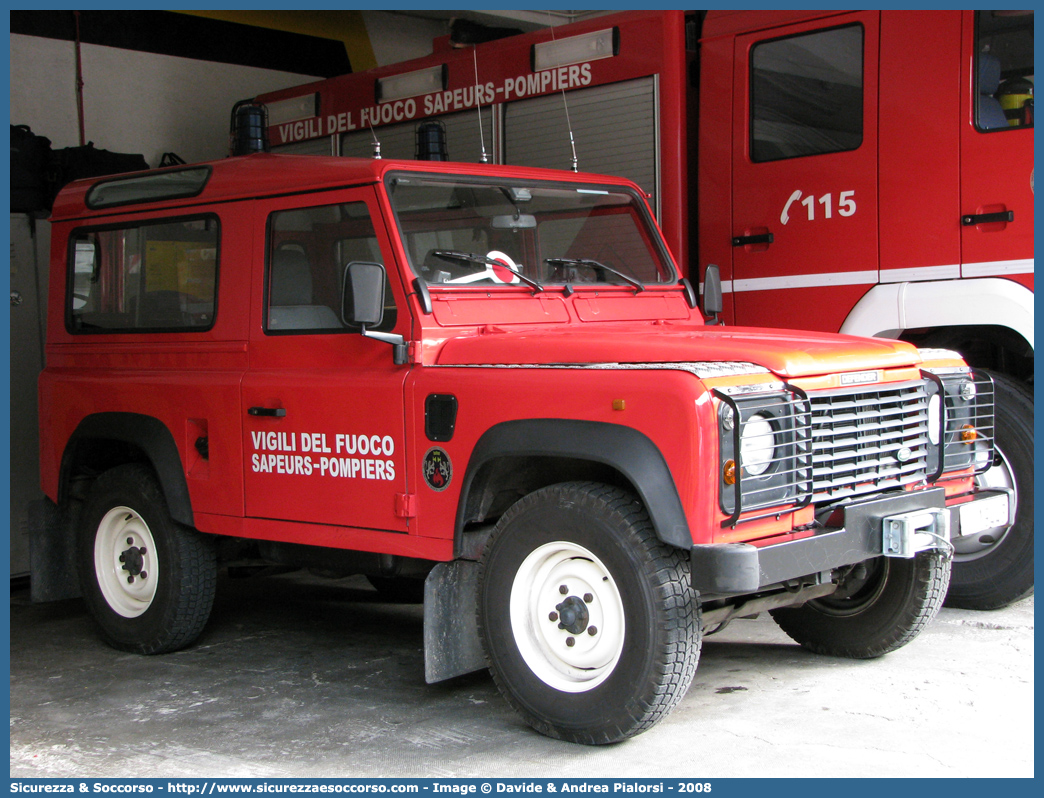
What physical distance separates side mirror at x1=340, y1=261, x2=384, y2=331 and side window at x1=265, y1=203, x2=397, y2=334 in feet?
1.09

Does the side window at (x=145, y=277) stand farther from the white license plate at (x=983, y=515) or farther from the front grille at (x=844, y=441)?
the white license plate at (x=983, y=515)

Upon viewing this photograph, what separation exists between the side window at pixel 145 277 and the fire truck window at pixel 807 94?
109 inches

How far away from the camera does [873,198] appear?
562 centimetres

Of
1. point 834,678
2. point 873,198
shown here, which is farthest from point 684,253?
point 834,678

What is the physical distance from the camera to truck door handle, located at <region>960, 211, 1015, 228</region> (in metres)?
5.25

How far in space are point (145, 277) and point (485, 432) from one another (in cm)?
230

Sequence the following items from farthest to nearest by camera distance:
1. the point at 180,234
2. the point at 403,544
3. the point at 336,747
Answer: the point at 180,234 → the point at 403,544 → the point at 336,747

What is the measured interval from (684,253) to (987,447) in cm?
196

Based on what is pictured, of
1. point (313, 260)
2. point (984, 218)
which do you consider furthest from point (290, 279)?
point (984, 218)

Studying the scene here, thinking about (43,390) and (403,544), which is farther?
(43,390)

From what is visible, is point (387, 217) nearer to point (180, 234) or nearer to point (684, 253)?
point (180, 234)

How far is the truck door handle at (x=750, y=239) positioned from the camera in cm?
591

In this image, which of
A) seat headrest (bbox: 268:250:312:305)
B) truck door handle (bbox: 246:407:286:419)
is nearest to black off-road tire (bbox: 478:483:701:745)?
truck door handle (bbox: 246:407:286:419)

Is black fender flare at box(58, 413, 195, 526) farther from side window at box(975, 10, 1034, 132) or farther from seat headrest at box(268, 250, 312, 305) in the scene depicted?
side window at box(975, 10, 1034, 132)
